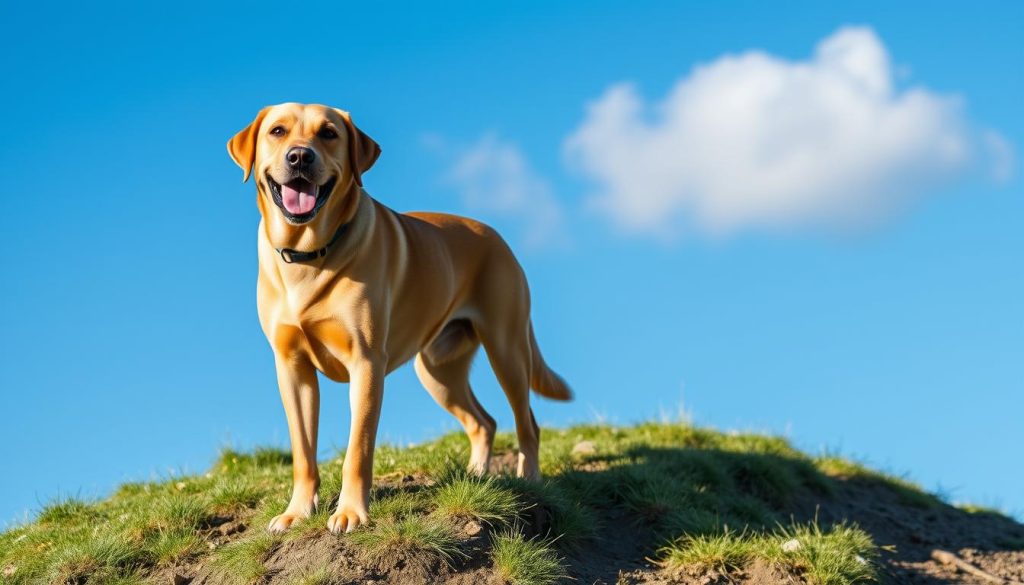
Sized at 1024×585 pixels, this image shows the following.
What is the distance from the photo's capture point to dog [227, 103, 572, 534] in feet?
19.8

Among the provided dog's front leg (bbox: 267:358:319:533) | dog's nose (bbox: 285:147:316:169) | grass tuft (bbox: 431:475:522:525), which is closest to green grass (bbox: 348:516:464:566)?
grass tuft (bbox: 431:475:522:525)

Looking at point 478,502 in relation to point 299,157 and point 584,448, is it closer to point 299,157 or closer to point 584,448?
point 299,157

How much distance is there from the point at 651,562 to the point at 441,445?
3525mm

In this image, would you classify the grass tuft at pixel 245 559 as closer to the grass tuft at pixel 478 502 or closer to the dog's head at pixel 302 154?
the grass tuft at pixel 478 502

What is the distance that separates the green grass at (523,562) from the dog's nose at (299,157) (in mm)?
2487

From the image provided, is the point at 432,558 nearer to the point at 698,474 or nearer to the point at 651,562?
the point at 651,562

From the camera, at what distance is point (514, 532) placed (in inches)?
249

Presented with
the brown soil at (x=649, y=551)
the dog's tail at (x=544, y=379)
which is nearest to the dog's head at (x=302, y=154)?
the brown soil at (x=649, y=551)

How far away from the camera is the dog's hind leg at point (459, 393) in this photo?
26.7 ft

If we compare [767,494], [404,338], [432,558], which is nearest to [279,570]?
[432,558]

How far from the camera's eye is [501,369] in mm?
7656

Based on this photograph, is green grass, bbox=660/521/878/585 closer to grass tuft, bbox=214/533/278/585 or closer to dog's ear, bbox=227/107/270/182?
grass tuft, bbox=214/533/278/585

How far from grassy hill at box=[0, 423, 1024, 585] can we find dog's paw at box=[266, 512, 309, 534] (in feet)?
0.34

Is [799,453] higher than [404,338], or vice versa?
[799,453]
